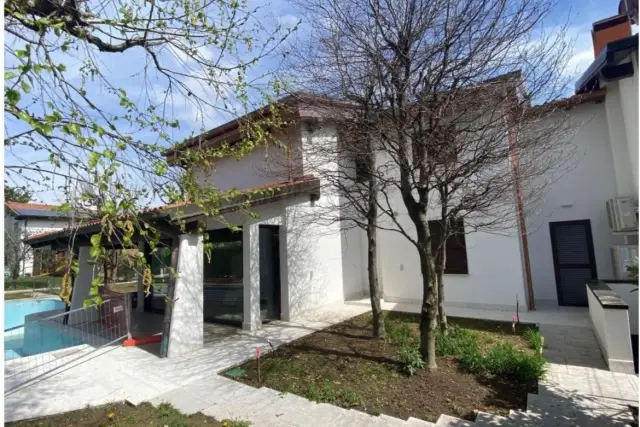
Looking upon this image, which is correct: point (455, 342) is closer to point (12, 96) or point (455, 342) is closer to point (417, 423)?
point (417, 423)

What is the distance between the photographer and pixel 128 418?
208 inches

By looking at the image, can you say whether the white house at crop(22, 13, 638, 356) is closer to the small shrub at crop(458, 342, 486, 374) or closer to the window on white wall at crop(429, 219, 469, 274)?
the window on white wall at crop(429, 219, 469, 274)

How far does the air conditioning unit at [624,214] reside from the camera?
998cm

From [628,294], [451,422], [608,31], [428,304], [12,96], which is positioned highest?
[608,31]

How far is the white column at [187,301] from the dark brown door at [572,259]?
454 inches

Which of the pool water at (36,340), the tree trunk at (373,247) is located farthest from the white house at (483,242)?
the tree trunk at (373,247)

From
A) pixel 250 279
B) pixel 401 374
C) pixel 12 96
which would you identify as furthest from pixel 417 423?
pixel 250 279

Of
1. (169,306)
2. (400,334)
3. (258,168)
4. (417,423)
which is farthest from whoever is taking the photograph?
(258,168)

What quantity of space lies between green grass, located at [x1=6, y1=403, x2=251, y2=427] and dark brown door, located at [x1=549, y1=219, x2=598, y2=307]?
11705mm

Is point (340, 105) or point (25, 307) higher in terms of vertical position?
point (340, 105)

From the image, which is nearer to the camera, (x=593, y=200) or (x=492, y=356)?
(x=492, y=356)

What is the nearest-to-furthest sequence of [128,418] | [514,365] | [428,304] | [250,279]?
[128,418] < [514,365] < [428,304] < [250,279]

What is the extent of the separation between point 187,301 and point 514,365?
6.95 meters

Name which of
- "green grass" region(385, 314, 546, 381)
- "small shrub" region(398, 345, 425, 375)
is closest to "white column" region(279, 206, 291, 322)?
"green grass" region(385, 314, 546, 381)
